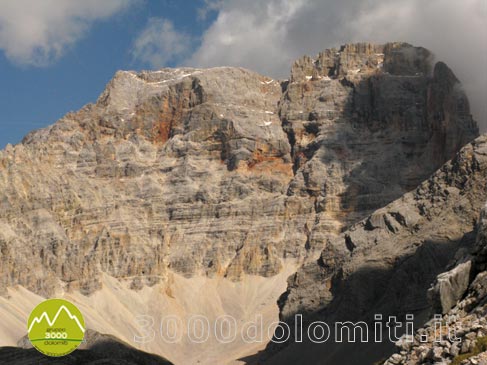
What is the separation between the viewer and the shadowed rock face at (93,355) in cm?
12362

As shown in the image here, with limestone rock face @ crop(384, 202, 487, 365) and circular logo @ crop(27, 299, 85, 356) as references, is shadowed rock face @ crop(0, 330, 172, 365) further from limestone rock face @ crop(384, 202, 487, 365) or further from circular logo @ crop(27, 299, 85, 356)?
limestone rock face @ crop(384, 202, 487, 365)

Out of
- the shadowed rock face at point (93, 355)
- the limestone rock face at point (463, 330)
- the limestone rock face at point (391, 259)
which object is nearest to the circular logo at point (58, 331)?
the shadowed rock face at point (93, 355)

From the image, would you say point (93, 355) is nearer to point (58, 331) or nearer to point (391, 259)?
point (58, 331)

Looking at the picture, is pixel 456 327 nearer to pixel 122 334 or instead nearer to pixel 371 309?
pixel 371 309

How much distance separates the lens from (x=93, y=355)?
132 m

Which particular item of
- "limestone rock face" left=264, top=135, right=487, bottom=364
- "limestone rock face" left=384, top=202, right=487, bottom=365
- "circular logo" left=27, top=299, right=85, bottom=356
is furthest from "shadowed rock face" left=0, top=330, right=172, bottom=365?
"limestone rock face" left=384, top=202, right=487, bottom=365

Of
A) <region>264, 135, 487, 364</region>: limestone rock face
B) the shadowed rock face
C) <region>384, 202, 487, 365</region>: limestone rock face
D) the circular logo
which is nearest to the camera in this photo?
<region>384, 202, 487, 365</region>: limestone rock face

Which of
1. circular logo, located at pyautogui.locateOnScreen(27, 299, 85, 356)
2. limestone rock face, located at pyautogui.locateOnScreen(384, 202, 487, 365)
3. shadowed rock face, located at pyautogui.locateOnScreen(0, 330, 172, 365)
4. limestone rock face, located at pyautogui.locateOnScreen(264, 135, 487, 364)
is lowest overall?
limestone rock face, located at pyautogui.locateOnScreen(384, 202, 487, 365)

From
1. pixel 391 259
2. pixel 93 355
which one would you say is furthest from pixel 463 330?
pixel 391 259

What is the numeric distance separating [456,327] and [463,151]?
443 feet

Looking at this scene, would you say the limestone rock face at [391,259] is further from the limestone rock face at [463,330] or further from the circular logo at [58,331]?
the limestone rock face at [463,330]

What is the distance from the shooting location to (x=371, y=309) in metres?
155

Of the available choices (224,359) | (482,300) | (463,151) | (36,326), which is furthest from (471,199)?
(482,300)

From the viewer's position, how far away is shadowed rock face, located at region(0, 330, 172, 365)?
124m
